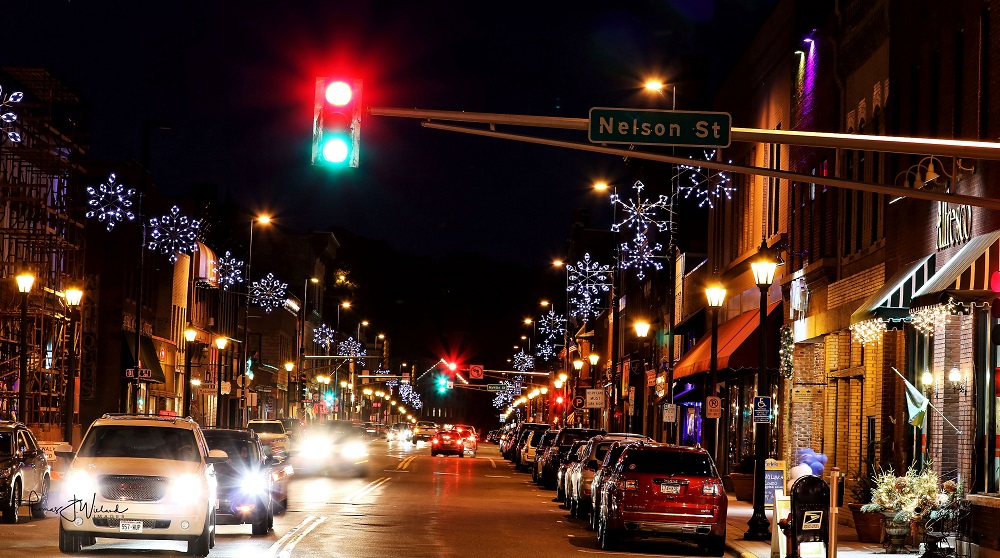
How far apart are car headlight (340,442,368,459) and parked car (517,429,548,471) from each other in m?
6.67

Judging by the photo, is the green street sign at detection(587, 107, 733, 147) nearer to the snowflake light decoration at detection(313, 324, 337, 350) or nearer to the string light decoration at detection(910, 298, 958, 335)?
the string light decoration at detection(910, 298, 958, 335)

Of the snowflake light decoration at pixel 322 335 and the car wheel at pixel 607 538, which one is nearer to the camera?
the car wheel at pixel 607 538

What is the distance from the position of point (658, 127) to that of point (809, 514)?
501 centimetres

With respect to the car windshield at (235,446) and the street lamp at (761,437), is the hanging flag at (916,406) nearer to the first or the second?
the street lamp at (761,437)

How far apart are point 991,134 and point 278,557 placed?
11.2m

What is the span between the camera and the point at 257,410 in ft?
319

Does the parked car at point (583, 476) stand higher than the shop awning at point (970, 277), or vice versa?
the shop awning at point (970, 277)

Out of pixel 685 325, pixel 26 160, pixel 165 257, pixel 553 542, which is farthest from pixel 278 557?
pixel 165 257

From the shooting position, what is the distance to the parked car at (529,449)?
53750 millimetres

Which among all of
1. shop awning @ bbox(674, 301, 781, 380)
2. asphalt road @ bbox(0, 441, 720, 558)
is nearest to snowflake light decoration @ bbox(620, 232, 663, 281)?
shop awning @ bbox(674, 301, 781, 380)

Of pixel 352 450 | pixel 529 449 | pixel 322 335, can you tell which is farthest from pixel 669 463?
pixel 322 335

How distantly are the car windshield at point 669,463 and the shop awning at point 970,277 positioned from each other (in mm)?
4855

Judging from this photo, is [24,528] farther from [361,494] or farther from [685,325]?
[685,325]

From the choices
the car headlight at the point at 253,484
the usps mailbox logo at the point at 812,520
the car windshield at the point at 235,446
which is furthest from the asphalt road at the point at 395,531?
the usps mailbox logo at the point at 812,520
